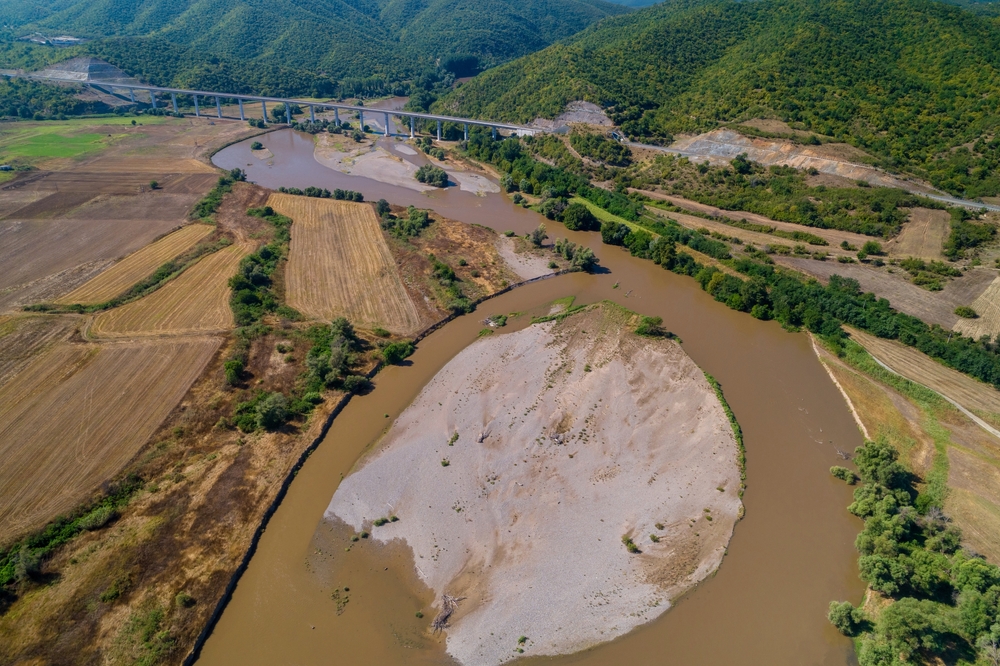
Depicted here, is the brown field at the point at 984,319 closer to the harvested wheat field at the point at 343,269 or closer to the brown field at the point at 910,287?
the brown field at the point at 910,287

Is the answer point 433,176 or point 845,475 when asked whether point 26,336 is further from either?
point 845,475

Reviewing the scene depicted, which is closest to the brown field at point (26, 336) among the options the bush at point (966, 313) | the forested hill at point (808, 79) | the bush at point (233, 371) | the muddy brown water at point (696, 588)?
the bush at point (233, 371)

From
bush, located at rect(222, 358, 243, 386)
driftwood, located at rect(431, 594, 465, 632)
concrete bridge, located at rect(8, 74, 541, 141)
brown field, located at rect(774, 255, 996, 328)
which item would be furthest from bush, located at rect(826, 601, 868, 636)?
concrete bridge, located at rect(8, 74, 541, 141)

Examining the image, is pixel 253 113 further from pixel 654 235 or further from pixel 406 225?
pixel 654 235

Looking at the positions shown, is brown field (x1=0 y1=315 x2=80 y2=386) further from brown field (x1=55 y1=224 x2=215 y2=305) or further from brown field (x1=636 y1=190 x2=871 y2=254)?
brown field (x1=636 y1=190 x2=871 y2=254)

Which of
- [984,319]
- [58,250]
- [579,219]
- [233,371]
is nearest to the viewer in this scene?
[233,371]

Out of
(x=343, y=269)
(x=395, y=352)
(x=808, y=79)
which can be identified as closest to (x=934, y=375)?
(x=395, y=352)

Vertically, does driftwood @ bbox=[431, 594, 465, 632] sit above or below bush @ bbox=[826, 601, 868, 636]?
below

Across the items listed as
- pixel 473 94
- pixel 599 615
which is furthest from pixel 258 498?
pixel 473 94
